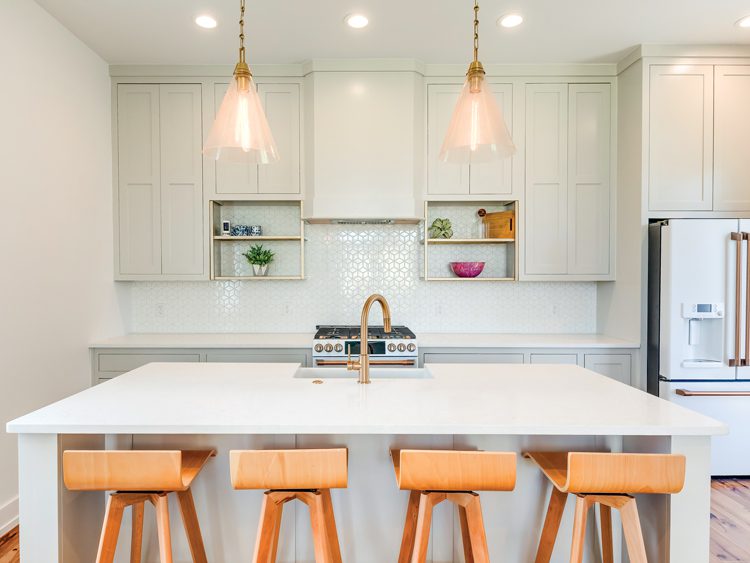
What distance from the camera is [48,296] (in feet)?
9.67

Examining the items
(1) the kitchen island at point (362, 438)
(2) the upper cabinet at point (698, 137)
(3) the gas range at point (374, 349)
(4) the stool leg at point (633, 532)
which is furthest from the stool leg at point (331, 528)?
(2) the upper cabinet at point (698, 137)

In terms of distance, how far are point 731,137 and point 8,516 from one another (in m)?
5.03

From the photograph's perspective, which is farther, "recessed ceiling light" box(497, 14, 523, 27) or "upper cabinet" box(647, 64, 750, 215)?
"upper cabinet" box(647, 64, 750, 215)

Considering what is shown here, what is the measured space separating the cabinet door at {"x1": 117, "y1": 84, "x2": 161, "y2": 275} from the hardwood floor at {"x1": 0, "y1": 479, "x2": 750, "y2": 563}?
1951 mm

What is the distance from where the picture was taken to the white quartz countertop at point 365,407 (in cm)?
150

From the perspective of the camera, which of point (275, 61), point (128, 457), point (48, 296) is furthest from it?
point (275, 61)

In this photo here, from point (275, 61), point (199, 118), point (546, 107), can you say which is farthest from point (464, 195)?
point (199, 118)

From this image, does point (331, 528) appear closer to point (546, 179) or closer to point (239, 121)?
point (239, 121)

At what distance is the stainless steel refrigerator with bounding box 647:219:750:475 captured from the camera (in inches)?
119

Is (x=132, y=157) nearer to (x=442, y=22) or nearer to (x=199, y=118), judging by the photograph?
(x=199, y=118)

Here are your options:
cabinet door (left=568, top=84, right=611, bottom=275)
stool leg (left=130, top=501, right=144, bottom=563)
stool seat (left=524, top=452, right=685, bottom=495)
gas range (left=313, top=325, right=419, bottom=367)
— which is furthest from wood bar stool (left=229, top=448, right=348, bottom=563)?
cabinet door (left=568, top=84, right=611, bottom=275)

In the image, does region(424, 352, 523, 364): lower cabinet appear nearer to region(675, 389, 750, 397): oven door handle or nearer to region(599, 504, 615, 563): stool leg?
region(675, 389, 750, 397): oven door handle

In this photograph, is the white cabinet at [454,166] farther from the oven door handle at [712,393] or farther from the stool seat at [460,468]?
the stool seat at [460,468]

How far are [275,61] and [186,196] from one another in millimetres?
1230
